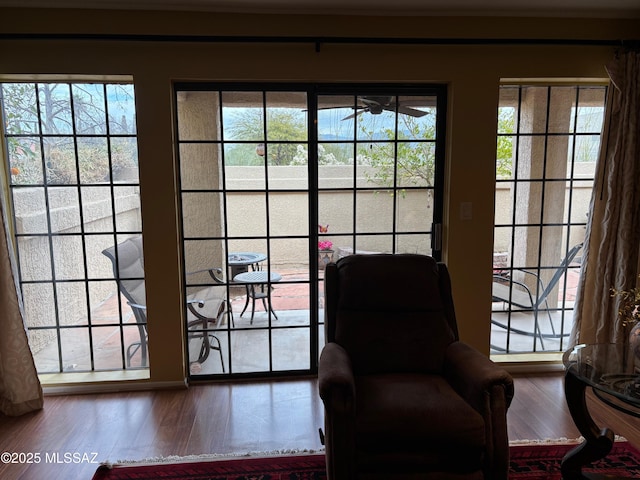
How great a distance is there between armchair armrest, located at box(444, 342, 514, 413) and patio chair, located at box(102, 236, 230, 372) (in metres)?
1.68

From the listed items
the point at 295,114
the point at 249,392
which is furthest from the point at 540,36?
the point at 249,392

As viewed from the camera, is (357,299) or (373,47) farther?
(373,47)

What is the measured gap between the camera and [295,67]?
2854 millimetres

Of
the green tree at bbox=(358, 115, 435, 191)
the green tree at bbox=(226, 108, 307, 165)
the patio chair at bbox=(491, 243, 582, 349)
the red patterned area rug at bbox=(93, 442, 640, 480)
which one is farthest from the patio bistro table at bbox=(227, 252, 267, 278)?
the patio chair at bbox=(491, 243, 582, 349)

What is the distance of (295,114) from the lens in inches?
118

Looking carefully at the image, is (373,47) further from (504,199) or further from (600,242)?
(600,242)

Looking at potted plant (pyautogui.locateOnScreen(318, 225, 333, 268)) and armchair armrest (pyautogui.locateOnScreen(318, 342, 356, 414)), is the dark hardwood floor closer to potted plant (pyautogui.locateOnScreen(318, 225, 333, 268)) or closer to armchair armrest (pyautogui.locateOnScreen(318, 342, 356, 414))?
armchair armrest (pyautogui.locateOnScreen(318, 342, 356, 414))

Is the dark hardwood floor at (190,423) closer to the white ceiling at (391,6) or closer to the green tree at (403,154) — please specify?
the green tree at (403,154)

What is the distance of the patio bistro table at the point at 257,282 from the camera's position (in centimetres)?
313

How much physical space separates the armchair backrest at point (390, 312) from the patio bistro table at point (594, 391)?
0.58 m

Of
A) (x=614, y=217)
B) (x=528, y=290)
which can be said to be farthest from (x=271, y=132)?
(x=614, y=217)

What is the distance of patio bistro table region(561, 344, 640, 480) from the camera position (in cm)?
184

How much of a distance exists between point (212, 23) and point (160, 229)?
138 centimetres

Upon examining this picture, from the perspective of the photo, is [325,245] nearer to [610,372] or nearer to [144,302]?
[144,302]
